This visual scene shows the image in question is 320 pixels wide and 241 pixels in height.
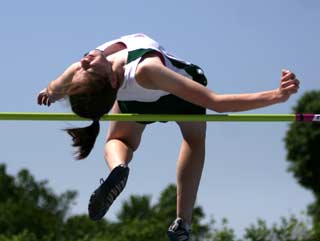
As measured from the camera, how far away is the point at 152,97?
249 inches

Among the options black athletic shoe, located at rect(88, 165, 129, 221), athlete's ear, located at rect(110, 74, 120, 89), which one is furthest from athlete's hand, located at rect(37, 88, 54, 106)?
black athletic shoe, located at rect(88, 165, 129, 221)

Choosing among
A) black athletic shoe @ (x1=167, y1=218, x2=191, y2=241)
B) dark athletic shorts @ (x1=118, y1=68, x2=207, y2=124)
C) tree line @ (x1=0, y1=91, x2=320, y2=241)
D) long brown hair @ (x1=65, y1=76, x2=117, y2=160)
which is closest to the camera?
long brown hair @ (x1=65, y1=76, x2=117, y2=160)

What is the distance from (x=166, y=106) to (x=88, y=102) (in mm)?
614

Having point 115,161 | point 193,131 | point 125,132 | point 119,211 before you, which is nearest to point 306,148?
point 119,211

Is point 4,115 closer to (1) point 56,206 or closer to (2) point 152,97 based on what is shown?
(2) point 152,97

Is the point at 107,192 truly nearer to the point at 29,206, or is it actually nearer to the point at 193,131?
the point at 193,131

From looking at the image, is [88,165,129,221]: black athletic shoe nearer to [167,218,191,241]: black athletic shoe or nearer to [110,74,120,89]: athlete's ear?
[110,74,120,89]: athlete's ear

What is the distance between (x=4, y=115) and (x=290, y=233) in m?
14.8

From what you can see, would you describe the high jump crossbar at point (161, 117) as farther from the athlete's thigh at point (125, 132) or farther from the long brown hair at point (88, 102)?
the athlete's thigh at point (125, 132)

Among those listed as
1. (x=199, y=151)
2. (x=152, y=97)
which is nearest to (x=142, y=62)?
(x=152, y=97)

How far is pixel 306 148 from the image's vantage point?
41.4m

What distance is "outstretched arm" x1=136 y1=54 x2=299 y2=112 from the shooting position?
590 cm

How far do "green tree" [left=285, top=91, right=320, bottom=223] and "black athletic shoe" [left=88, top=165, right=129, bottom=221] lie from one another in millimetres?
34249

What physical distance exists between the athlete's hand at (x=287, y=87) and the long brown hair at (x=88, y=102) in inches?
39.3
